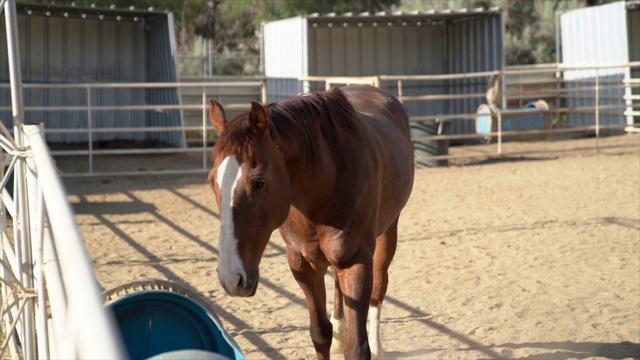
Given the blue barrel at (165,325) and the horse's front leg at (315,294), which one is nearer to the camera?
the blue barrel at (165,325)

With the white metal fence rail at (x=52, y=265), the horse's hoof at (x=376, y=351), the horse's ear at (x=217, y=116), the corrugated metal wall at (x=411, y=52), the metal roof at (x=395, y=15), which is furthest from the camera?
the corrugated metal wall at (x=411, y=52)

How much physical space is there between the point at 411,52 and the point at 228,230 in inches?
611

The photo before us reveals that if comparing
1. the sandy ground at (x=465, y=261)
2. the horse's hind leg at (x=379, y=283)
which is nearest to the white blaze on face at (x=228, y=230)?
the horse's hind leg at (x=379, y=283)

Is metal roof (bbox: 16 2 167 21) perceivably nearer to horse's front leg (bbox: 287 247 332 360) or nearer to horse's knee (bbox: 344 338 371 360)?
horse's front leg (bbox: 287 247 332 360)

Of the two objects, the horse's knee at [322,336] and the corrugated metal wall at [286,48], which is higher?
the corrugated metal wall at [286,48]

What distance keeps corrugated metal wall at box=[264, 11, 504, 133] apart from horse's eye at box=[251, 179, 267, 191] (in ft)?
44.1

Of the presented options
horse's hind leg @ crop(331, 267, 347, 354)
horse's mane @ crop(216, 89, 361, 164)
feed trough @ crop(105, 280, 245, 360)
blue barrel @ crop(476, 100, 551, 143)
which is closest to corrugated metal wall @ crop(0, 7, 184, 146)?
blue barrel @ crop(476, 100, 551, 143)

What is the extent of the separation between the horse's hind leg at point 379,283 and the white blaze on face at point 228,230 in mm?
1706

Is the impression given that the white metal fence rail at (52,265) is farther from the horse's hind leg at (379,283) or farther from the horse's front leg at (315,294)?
the horse's hind leg at (379,283)

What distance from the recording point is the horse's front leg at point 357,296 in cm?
342

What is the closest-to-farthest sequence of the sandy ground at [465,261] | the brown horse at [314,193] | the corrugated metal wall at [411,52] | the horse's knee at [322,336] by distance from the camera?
the brown horse at [314,193], the horse's knee at [322,336], the sandy ground at [465,261], the corrugated metal wall at [411,52]

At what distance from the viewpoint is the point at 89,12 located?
14.6 m

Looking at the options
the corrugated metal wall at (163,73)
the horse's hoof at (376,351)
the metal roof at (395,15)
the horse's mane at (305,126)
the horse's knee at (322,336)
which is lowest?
the horse's hoof at (376,351)

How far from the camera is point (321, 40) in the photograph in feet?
56.1
